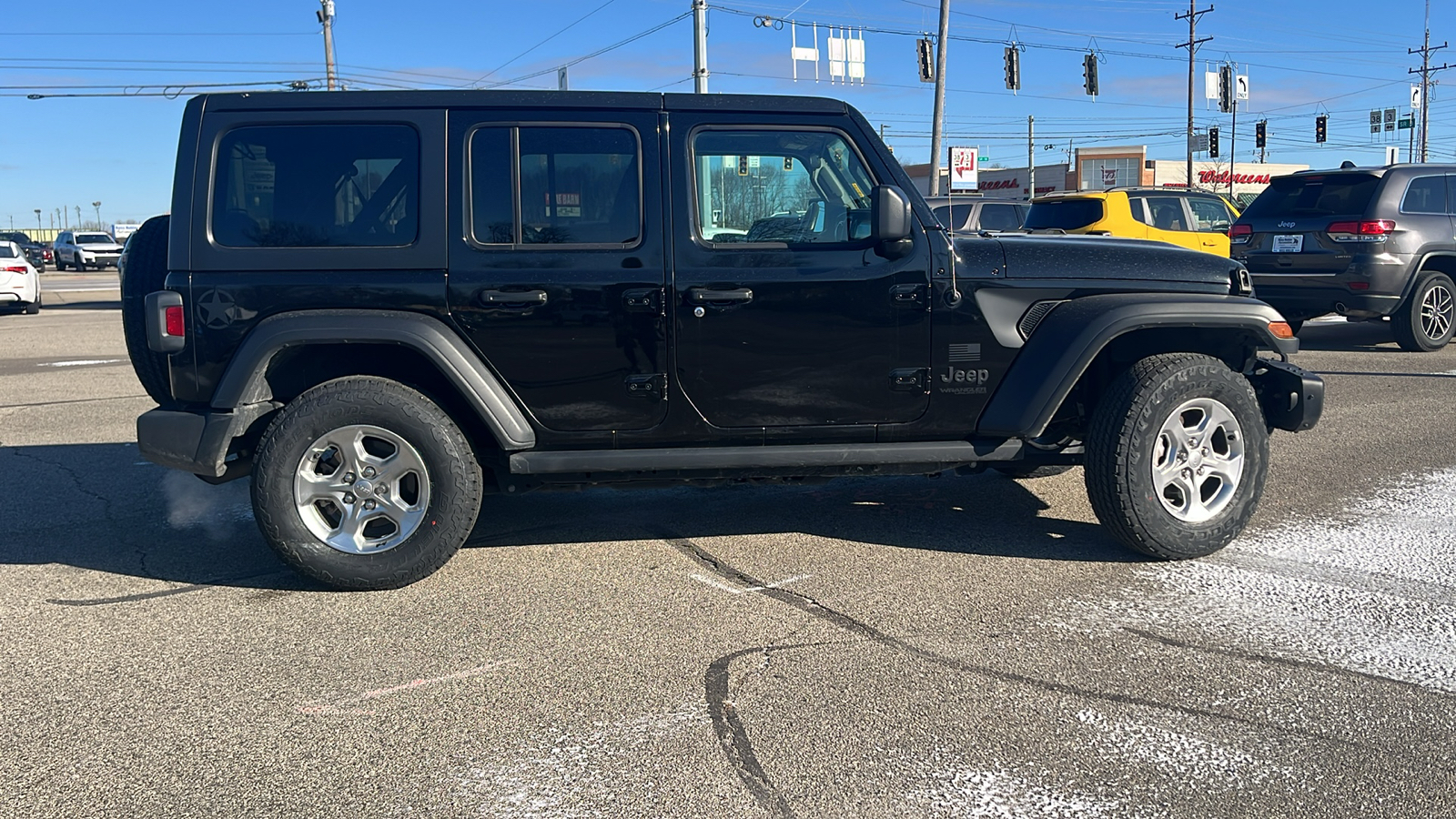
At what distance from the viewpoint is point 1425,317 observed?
11.7 m

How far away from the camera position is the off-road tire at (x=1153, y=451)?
466cm

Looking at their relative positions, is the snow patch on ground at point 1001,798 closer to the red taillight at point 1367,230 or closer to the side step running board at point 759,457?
the side step running board at point 759,457

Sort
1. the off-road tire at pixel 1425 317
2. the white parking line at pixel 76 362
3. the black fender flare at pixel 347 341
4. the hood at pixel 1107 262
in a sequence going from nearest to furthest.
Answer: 1. the black fender flare at pixel 347 341
2. the hood at pixel 1107 262
3. the off-road tire at pixel 1425 317
4. the white parking line at pixel 76 362

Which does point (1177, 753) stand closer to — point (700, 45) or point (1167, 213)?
point (1167, 213)

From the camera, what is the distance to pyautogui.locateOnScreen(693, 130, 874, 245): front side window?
4652mm

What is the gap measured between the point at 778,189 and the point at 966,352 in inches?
40.5

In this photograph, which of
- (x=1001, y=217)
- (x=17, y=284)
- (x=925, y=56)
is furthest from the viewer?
(x=925, y=56)

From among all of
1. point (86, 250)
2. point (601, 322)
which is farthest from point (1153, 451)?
point (86, 250)

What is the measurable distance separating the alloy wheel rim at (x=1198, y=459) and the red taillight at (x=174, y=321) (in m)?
3.94

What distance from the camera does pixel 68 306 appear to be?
2386 centimetres

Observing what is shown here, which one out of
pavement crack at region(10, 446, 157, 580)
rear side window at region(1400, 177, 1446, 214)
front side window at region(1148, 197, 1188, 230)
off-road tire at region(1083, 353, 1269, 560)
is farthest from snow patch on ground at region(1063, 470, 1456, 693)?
front side window at region(1148, 197, 1188, 230)

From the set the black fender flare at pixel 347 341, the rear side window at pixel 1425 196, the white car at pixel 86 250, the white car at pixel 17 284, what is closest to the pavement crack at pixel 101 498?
the black fender flare at pixel 347 341

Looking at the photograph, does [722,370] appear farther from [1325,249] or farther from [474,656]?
[1325,249]

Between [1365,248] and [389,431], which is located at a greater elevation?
[1365,248]
